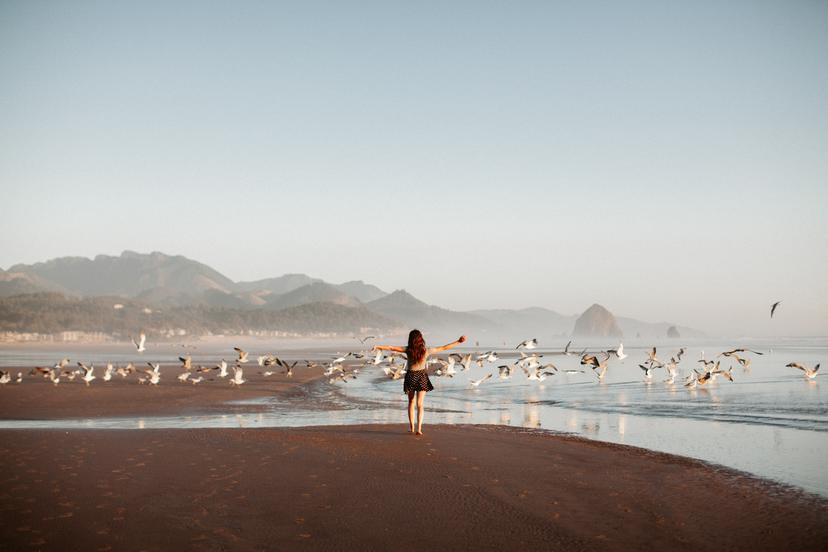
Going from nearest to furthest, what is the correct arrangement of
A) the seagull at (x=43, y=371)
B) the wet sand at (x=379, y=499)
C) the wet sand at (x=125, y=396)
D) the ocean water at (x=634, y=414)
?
the wet sand at (x=379, y=499) → the ocean water at (x=634, y=414) → the wet sand at (x=125, y=396) → the seagull at (x=43, y=371)

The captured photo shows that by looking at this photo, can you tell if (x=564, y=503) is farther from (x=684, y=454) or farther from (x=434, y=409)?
(x=434, y=409)

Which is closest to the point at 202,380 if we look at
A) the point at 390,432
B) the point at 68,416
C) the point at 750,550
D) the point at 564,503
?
the point at 68,416

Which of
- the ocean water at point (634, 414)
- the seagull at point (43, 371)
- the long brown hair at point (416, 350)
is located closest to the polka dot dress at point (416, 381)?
the long brown hair at point (416, 350)

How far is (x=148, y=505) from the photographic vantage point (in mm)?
9227

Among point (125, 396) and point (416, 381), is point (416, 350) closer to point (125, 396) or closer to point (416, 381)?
point (416, 381)

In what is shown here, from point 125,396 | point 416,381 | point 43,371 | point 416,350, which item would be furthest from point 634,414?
point 43,371

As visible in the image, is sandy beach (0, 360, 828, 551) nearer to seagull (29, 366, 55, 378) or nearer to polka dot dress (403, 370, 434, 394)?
polka dot dress (403, 370, 434, 394)

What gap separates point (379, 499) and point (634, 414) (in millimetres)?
16031

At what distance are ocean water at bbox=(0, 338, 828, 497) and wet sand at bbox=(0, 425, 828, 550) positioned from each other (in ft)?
8.05

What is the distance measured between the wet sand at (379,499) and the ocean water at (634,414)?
2452 millimetres

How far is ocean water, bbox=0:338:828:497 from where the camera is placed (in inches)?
601

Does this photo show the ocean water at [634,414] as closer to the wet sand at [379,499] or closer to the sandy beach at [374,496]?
the sandy beach at [374,496]

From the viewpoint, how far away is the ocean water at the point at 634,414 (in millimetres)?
15273

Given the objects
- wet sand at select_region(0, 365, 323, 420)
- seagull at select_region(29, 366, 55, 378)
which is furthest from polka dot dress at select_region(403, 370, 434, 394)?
seagull at select_region(29, 366, 55, 378)
